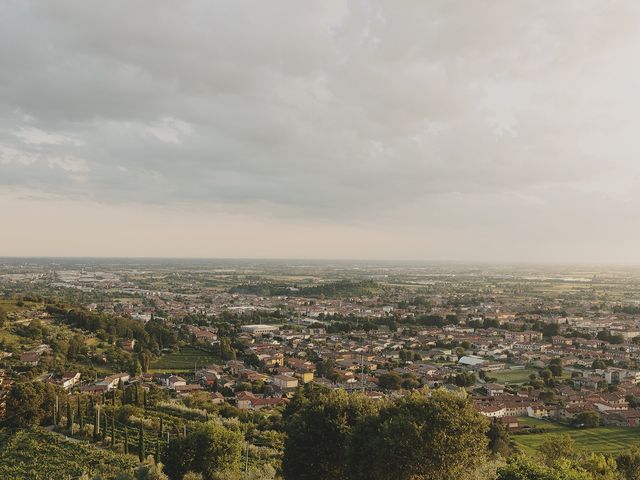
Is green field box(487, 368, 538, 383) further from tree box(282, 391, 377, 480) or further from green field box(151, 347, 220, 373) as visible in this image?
tree box(282, 391, 377, 480)

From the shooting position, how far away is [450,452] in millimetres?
13656

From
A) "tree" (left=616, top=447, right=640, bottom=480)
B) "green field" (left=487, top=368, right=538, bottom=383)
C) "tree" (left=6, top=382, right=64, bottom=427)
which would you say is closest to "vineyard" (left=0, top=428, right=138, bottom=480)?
"tree" (left=6, top=382, right=64, bottom=427)

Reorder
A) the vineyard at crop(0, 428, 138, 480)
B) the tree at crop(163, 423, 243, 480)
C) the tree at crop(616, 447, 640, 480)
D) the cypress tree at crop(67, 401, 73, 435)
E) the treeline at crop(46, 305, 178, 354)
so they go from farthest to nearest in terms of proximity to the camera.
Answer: the treeline at crop(46, 305, 178, 354) → the cypress tree at crop(67, 401, 73, 435) → the tree at crop(616, 447, 640, 480) → the vineyard at crop(0, 428, 138, 480) → the tree at crop(163, 423, 243, 480)

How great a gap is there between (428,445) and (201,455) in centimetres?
828

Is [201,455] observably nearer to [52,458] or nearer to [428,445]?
[52,458]

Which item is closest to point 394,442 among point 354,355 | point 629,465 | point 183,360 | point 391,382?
point 629,465

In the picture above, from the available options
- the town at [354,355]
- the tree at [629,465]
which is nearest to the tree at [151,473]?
the town at [354,355]

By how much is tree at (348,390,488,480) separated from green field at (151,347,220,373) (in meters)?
33.7

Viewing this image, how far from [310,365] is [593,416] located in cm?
2247

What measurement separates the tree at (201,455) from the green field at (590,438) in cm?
1570

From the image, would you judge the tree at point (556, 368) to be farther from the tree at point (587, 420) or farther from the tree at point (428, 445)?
the tree at point (428, 445)

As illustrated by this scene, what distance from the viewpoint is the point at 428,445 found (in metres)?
13.6

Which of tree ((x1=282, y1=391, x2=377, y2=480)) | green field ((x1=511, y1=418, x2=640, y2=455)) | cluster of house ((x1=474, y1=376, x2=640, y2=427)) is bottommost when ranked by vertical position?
green field ((x1=511, y1=418, x2=640, y2=455))

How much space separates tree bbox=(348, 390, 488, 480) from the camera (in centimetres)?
1358
